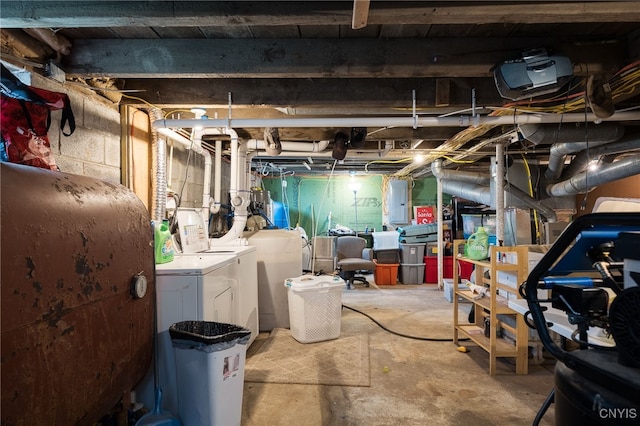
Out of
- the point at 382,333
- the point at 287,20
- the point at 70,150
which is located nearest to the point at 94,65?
the point at 70,150

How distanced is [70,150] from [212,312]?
1.23m

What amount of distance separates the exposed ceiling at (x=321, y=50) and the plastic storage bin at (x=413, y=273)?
3.43 metres

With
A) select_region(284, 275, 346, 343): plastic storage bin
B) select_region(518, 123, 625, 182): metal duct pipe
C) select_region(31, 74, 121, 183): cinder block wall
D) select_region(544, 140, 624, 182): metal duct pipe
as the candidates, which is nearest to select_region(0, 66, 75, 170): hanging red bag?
select_region(31, 74, 121, 183): cinder block wall

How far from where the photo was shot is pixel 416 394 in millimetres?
2316

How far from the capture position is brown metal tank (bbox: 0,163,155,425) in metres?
0.99

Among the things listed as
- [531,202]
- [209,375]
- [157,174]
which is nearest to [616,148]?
[531,202]

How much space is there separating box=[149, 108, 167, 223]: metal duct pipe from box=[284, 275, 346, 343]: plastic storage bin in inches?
53.4

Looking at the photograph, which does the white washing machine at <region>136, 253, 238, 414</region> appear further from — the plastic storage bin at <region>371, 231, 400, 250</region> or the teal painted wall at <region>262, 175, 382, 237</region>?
the teal painted wall at <region>262, 175, 382, 237</region>

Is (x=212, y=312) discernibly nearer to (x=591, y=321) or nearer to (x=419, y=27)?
(x=591, y=321)

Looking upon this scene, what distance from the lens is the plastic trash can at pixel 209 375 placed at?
1.62 meters

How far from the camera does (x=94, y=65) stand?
6.54 feet

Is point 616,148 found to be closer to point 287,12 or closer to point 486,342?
point 486,342

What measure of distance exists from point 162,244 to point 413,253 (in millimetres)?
4931

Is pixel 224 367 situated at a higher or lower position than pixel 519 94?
lower
